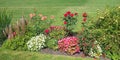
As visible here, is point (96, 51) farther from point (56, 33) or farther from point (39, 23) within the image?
point (39, 23)

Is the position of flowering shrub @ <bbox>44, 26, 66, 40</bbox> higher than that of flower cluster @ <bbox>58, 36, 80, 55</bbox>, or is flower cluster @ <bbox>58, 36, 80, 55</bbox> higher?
flowering shrub @ <bbox>44, 26, 66, 40</bbox>

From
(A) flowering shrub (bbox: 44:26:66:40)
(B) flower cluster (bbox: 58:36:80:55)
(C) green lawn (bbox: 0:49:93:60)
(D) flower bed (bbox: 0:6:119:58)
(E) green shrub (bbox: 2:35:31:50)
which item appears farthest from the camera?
(A) flowering shrub (bbox: 44:26:66:40)

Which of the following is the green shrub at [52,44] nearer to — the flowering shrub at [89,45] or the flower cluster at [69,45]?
the flower cluster at [69,45]

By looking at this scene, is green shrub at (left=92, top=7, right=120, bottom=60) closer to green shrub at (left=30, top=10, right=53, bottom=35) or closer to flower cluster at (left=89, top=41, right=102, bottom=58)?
flower cluster at (left=89, top=41, right=102, bottom=58)

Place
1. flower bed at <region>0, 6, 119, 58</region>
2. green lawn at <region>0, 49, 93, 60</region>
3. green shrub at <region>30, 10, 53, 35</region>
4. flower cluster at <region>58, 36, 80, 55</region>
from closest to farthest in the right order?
green lawn at <region>0, 49, 93, 60</region>
flower bed at <region>0, 6, 119, 58</region>
flower cluster at <region>58, 36, 80, 55</region>
green shrub at <region>30, 10, 53, 35</region>

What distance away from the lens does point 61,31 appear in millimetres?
8312

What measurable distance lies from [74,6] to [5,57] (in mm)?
8792

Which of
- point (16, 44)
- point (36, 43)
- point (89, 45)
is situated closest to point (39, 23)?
point (36, 43)

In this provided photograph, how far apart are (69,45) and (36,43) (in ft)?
3.39

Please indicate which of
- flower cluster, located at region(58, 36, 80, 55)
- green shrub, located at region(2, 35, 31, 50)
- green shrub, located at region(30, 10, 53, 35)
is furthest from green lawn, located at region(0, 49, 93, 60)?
green shrub, located at region(30, 10, 53, 35)

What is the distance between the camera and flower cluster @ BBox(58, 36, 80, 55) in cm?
761

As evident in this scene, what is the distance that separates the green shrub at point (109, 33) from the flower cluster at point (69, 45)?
2.16ft

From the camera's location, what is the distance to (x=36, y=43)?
309 inches

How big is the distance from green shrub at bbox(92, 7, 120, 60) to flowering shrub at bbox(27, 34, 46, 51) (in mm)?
1637
